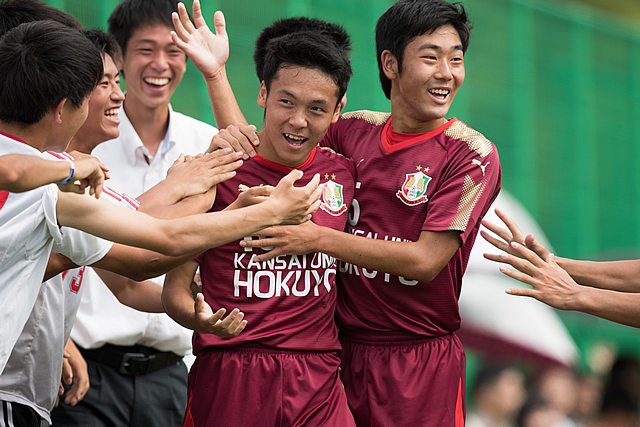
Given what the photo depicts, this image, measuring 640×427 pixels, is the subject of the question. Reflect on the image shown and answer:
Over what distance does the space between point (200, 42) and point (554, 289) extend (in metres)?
2.18

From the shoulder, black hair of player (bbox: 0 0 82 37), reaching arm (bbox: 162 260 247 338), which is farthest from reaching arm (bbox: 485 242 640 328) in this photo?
black hair of player (bbox: 0 0 82 37)

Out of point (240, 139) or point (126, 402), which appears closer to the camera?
point (240, 139)

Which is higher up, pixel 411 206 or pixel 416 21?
pixel 416 21

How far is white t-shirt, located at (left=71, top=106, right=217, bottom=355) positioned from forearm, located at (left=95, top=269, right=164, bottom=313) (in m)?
0.33

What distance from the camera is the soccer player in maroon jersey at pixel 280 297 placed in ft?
9.92

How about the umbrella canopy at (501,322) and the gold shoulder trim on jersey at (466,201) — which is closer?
the gold shoulder trim on jersey at (466,201)

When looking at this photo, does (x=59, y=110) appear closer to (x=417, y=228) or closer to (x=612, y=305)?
(x=417, y=228)

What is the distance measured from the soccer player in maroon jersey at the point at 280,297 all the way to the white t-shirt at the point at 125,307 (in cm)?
89

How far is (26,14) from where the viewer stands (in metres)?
3.34

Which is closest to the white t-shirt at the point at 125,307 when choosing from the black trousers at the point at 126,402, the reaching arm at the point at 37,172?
the black trousers at the point at 126,402

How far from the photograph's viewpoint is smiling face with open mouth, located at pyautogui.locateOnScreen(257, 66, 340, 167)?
3119 millimetres

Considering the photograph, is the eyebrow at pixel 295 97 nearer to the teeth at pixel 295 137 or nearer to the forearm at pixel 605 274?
the teeth at pixel 295 137

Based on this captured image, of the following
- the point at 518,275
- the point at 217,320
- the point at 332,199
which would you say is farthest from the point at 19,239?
the point at 518,275

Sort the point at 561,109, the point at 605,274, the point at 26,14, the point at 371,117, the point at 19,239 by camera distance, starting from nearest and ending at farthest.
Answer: the point at 19,239, the point at 26,14, the point at 371,117, the point at 605,274, the point at 561,109
